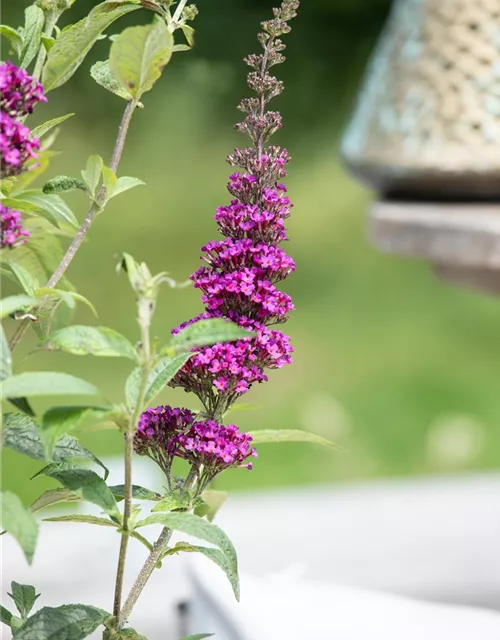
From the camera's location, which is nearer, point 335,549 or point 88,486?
point 88,486

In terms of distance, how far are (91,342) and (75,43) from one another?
152 millimetres

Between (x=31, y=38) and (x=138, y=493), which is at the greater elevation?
(x=31, y=38)

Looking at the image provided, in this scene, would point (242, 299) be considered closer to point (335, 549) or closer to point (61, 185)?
point (61, 185)

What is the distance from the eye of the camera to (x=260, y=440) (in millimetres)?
439

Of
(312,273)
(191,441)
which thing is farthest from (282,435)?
(312,273)

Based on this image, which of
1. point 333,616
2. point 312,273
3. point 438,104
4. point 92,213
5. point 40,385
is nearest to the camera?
point 40,385

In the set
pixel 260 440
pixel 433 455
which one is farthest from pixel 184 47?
pixel 433 455

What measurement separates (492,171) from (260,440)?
1.44 feet

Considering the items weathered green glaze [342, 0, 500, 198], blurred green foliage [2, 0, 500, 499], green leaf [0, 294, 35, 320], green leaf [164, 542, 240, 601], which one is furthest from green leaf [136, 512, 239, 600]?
blurred green foliage [2, 0, 500, 499]

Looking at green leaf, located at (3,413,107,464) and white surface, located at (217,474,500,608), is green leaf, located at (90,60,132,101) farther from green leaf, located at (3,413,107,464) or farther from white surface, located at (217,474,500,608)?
white surface, located at (217,474,500,608)

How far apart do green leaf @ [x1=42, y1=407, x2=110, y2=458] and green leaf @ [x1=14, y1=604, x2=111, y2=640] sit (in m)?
0.10

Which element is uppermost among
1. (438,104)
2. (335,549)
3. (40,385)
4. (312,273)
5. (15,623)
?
(312,273)

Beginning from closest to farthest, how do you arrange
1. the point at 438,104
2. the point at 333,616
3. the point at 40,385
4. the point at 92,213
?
the point at 40,385 → the point at 92,213 → the point at 333,616 → the point at 438,104

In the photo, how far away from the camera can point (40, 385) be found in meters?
0.34
